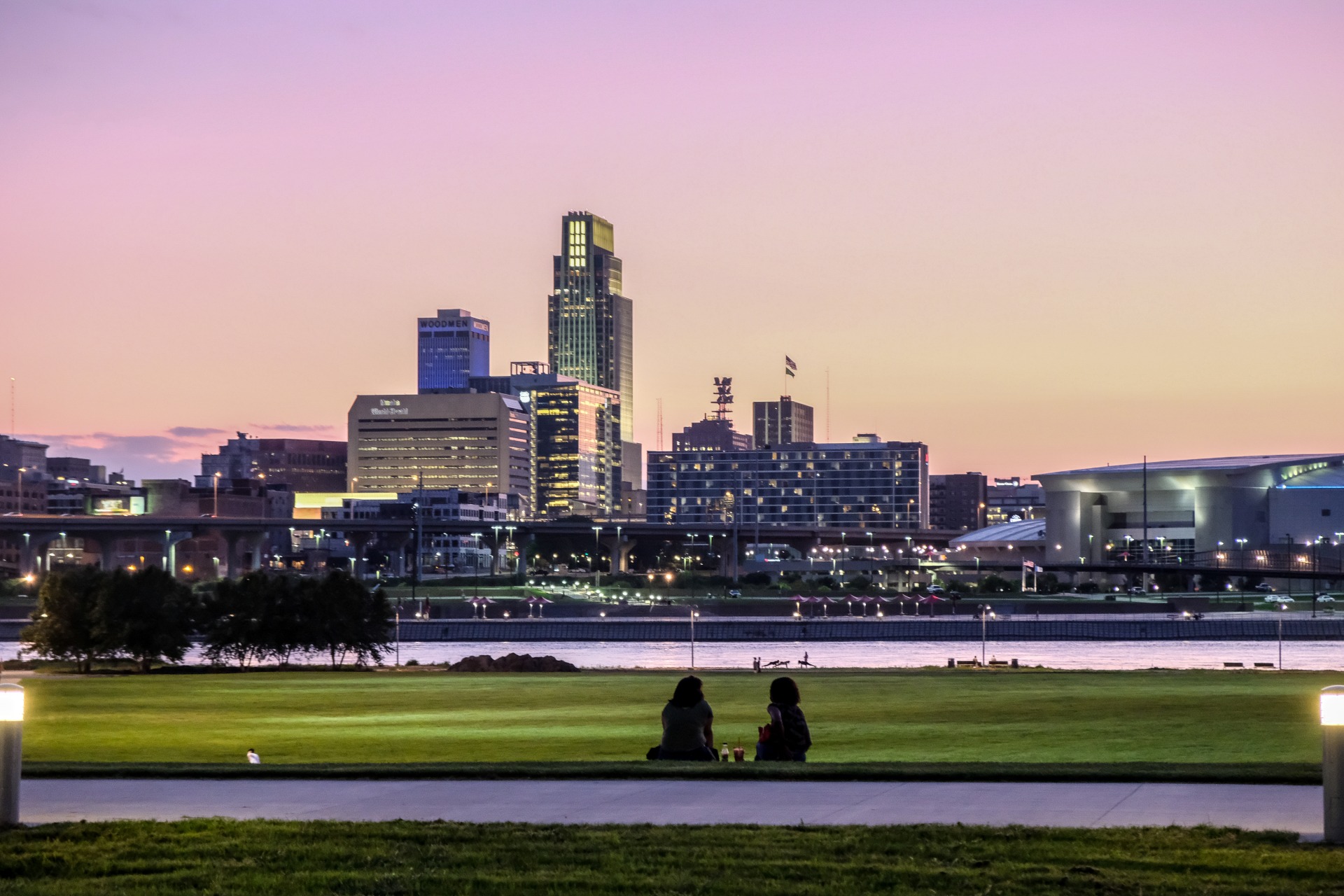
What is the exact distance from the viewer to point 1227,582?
636ft

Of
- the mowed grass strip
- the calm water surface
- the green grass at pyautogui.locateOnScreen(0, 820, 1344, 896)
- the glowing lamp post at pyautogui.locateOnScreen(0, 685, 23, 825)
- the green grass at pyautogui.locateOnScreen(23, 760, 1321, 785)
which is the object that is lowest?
the calm water surface

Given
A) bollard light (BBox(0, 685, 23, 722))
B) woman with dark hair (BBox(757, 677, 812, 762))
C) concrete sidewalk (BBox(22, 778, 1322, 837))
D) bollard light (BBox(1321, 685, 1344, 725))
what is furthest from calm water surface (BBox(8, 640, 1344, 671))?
bollard light (BBox(0, 685, 23, 722))

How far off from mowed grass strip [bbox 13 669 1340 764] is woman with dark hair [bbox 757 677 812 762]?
5689 mm

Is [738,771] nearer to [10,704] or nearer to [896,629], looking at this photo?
[10,704]

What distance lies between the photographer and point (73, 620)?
266ft

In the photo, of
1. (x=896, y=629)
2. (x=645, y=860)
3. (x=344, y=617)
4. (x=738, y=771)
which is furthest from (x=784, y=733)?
(x=896, y=629)

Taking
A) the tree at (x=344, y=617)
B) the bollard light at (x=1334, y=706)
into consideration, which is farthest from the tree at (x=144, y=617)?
the bollard light at (x=1334, y=706)

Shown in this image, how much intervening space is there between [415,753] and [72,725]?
14149mm

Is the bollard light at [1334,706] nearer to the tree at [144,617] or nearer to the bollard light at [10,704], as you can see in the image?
the bollard light at [10,704]

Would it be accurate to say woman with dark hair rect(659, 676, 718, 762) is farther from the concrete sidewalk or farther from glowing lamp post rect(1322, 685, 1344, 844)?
glowing lamp post rect(1322, 685, 1344, 844)

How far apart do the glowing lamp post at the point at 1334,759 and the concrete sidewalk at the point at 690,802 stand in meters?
0.79

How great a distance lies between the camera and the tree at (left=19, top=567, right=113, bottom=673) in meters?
80.7

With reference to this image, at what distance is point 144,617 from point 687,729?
66.5m

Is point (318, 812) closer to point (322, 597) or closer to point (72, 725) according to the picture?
point (72, 725)
